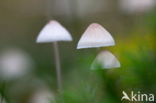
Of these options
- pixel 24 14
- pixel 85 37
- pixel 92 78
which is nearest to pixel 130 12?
pixel 24 14

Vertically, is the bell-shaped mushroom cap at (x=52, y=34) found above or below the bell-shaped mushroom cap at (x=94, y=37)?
below

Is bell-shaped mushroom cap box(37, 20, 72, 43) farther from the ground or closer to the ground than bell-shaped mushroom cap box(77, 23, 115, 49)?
closer to the ground

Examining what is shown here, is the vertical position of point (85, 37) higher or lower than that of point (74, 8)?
higher

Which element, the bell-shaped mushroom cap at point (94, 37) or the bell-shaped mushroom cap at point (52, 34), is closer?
the bell-shaped mushroom cap at point (94, 37)

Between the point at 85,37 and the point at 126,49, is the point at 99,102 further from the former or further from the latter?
the point at 85,37

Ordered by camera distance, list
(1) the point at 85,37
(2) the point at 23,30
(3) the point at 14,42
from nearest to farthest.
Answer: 1. (1) the point at 85,37
2. (3) the point at 14,42
3. (2) the point at 23,30

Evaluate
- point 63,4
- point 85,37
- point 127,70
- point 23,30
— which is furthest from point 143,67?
point 63,4

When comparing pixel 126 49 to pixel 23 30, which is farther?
pixel 23 30

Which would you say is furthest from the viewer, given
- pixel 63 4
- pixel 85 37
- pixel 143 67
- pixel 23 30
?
pixel 63 4

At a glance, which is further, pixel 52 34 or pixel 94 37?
pixel 52 34

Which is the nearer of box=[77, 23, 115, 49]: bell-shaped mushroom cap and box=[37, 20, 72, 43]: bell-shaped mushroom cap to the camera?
box=[77, 23, 115, 49]: bell-shaped mushroom cap
